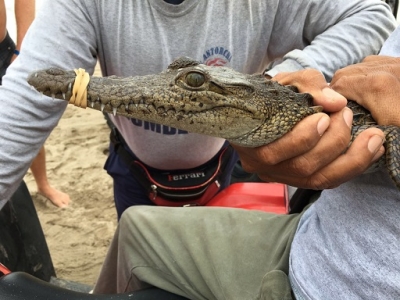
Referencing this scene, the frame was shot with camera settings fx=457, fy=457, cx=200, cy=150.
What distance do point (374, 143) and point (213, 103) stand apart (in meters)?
0.36

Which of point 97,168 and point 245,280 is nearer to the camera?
point 245,280

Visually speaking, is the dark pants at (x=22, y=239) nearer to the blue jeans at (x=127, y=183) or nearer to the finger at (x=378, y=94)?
the blue jeans at (x=127, y=183)

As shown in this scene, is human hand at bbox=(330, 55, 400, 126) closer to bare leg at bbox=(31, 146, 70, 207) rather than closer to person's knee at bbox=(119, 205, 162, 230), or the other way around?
person's knee at bbox=(119, 205, 162, 230)

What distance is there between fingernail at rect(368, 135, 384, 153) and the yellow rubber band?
599mm

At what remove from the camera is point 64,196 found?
281 cm

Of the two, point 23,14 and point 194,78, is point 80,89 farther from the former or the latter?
point 23,14

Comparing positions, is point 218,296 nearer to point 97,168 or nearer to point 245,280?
point 245,280

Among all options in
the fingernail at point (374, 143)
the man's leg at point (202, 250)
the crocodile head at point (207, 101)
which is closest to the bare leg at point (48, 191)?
the man's leg at point (202, 250)

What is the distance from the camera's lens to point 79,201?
111 inches

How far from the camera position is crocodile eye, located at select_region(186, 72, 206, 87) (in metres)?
1.03

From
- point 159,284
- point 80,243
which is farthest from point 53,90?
point 80,243

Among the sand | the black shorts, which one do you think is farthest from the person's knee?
the black shorts

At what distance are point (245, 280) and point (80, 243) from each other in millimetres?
1550

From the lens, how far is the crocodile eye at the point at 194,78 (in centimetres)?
103
